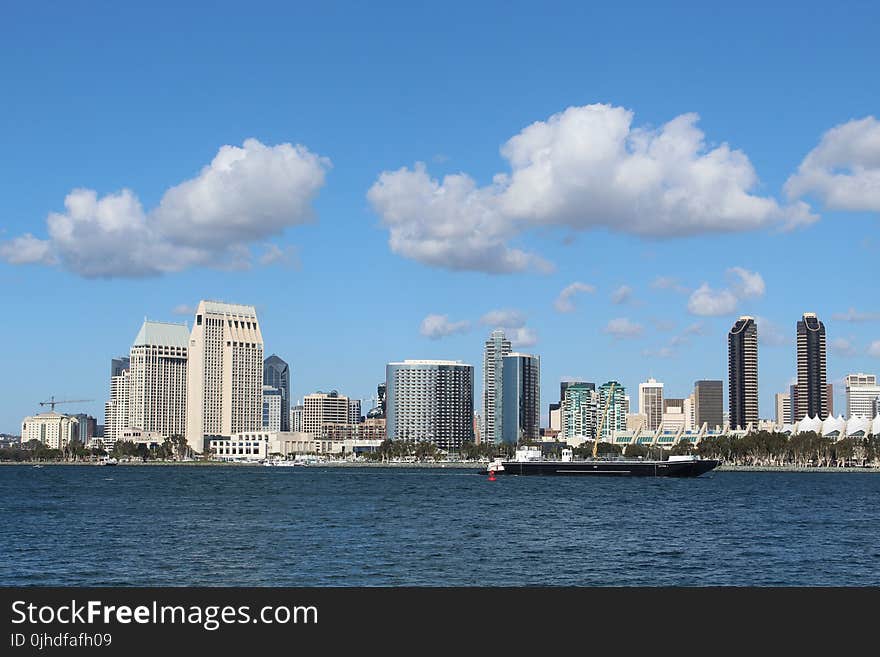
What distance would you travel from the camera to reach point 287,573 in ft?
171

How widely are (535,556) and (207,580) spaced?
1949cm

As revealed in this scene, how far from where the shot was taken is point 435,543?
6819 centimetres

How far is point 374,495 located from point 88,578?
293ft

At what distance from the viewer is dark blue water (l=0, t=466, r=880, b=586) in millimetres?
52156

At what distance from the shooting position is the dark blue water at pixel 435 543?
5216 cm

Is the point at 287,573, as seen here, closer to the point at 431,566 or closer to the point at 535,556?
the point at 431,566
